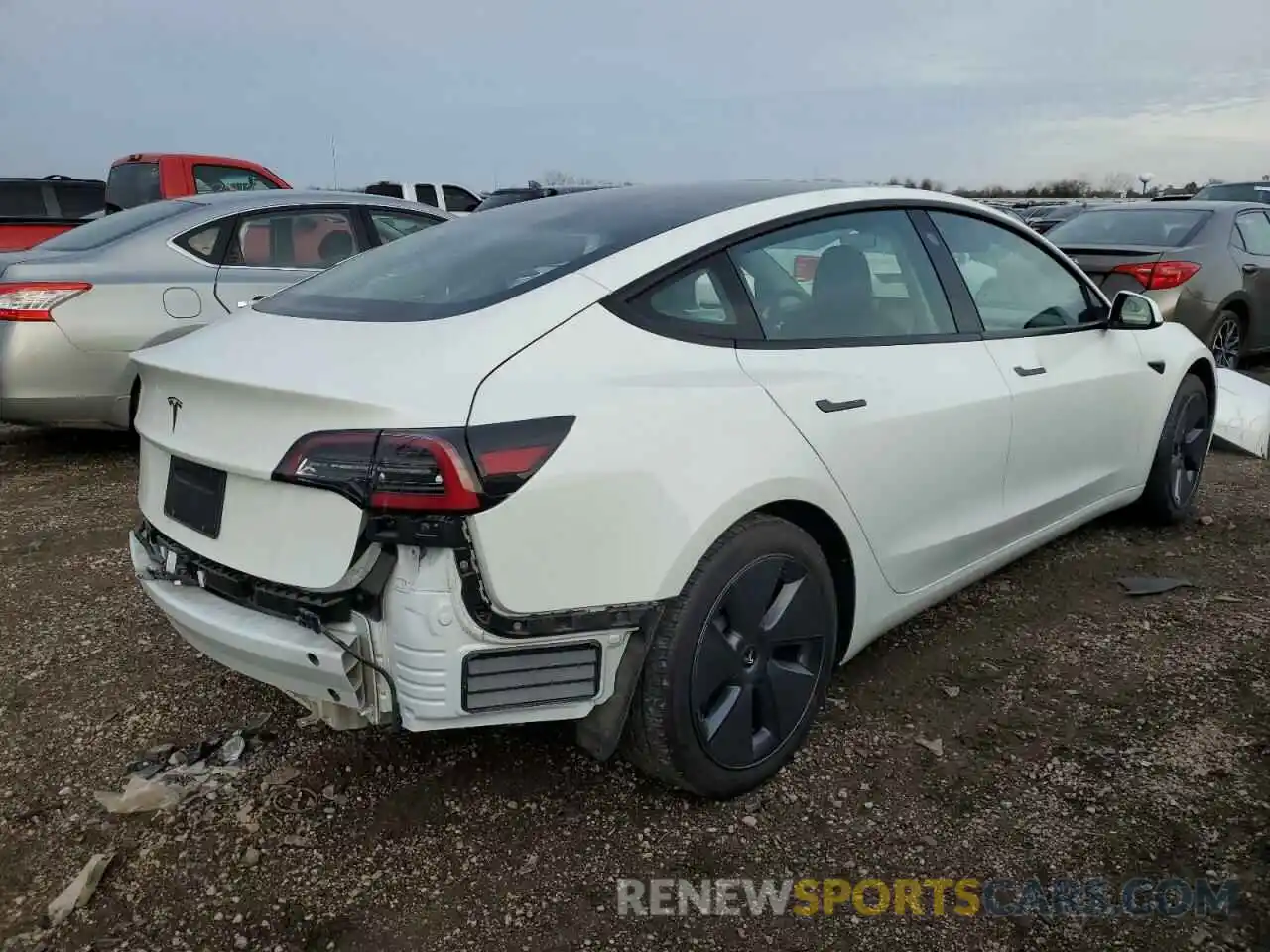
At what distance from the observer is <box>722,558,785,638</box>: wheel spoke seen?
7.64 ft

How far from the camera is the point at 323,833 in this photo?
239cm

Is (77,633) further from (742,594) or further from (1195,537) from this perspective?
(1195,537)

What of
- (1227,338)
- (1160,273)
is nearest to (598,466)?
(1160,273)

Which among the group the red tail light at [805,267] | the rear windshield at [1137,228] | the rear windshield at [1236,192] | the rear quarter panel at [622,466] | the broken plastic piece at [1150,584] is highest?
the rear windshield at [1236,192]

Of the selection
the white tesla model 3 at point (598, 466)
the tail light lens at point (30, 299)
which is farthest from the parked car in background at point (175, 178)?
the white tesla model 3 at point (598, 466)

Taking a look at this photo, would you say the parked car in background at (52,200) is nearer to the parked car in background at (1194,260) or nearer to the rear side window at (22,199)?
the rear side window at (22,199)

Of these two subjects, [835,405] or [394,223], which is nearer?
[835,405]

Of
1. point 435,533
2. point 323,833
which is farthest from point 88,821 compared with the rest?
point 435,533

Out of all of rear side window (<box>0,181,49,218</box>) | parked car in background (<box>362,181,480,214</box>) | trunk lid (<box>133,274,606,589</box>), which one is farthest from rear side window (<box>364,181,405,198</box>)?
trunk lid (<box>133,274,606,589</box>)

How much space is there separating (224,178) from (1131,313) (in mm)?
Result: 10022

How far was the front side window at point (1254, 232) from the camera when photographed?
751 centimetres

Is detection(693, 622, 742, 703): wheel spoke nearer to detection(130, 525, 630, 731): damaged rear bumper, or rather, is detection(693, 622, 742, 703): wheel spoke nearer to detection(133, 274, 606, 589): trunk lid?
detection(130, 525, 630, 731): damaged rear bumper

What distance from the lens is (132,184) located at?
11.0 meters

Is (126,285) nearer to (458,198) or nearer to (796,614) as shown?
(796,614)
